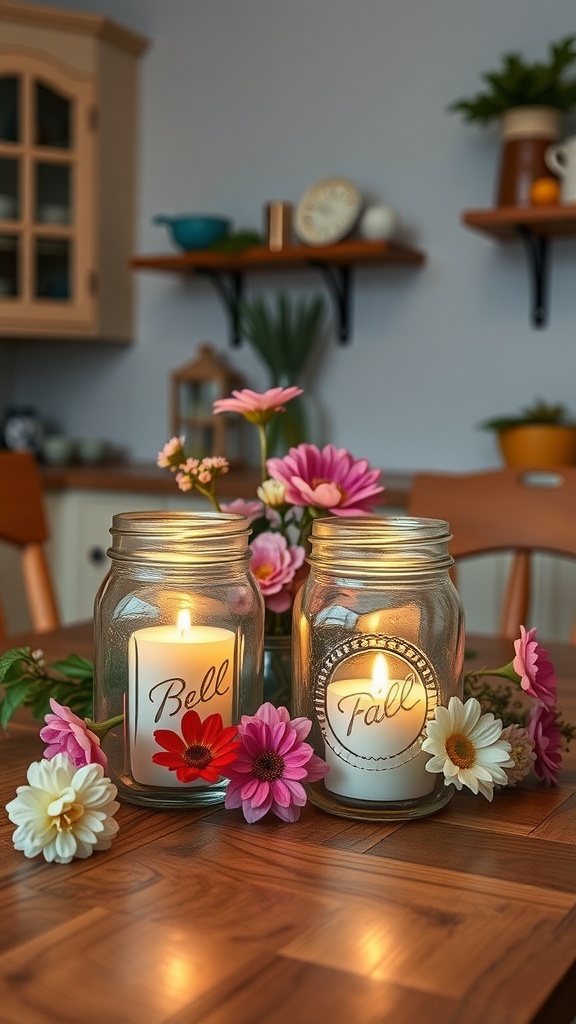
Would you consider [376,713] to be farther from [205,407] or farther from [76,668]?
[205,407]

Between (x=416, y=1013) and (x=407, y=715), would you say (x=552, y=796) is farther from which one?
(x=416, y=1013)

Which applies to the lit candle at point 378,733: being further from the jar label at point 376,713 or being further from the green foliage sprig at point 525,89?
the green foliage sprig at point 525,89

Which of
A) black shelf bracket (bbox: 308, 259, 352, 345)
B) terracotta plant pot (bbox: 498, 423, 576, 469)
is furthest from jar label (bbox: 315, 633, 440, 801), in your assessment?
black shelf bracket (bbox: 308, 259, 352, 345)

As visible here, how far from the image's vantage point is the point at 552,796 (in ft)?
2.44

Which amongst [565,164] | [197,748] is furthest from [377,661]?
[565,164]

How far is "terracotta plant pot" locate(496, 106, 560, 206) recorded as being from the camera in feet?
8.54

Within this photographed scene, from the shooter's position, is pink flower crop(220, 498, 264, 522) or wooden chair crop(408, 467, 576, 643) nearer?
pink flower crop(220, 498, 264, 522)

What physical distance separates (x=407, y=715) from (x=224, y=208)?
2.79 m

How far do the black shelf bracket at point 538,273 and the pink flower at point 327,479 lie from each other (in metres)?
2.05

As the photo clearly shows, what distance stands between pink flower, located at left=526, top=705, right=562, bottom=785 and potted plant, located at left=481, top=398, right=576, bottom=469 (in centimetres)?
184

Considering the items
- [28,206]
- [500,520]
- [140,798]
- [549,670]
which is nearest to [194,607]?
[140,798]

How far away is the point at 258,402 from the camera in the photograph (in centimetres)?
82

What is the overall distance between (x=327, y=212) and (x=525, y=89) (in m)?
0.57

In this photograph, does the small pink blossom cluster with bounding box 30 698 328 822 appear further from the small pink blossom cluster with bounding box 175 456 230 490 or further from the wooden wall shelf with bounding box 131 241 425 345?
the wooden wall shelf with bounding box 131 241 425 345
